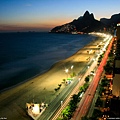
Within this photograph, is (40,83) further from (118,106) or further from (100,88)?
(118,106)

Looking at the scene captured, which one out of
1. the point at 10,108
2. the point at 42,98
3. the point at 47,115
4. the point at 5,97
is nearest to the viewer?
the point at 47,115

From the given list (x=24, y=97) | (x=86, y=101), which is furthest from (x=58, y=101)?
(x=24, y=97)

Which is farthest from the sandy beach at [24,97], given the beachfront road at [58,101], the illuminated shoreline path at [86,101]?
the illuminated shoreline path at [86,101]

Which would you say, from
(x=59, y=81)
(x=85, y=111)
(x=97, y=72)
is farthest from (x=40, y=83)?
(x=85, y=111)

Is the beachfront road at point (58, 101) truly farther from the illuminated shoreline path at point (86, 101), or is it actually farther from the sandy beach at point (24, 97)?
the illuminated shoreline path at point (86, 101)

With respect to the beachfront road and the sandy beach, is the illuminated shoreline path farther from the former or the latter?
the sandy beach

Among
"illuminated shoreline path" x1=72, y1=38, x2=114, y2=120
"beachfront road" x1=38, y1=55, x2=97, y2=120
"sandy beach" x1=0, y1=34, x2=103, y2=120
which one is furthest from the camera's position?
"sandy beach" x1=0, y1=34, x2=103, y2=120

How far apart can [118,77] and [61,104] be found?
30.6 ft

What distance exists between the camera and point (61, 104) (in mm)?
31078

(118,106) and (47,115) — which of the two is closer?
(118,106)

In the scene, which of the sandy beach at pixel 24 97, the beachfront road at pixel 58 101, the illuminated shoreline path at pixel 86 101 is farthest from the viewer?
the sandy beach at pixel 24 97

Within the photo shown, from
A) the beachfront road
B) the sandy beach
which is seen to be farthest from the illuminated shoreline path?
the sandy beach

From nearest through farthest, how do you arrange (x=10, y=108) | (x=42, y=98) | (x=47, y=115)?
(x=47, y=115) → (x=10, y=108) → (x=42, y=98)

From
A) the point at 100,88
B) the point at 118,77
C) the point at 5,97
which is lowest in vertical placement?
the point at 5,97
